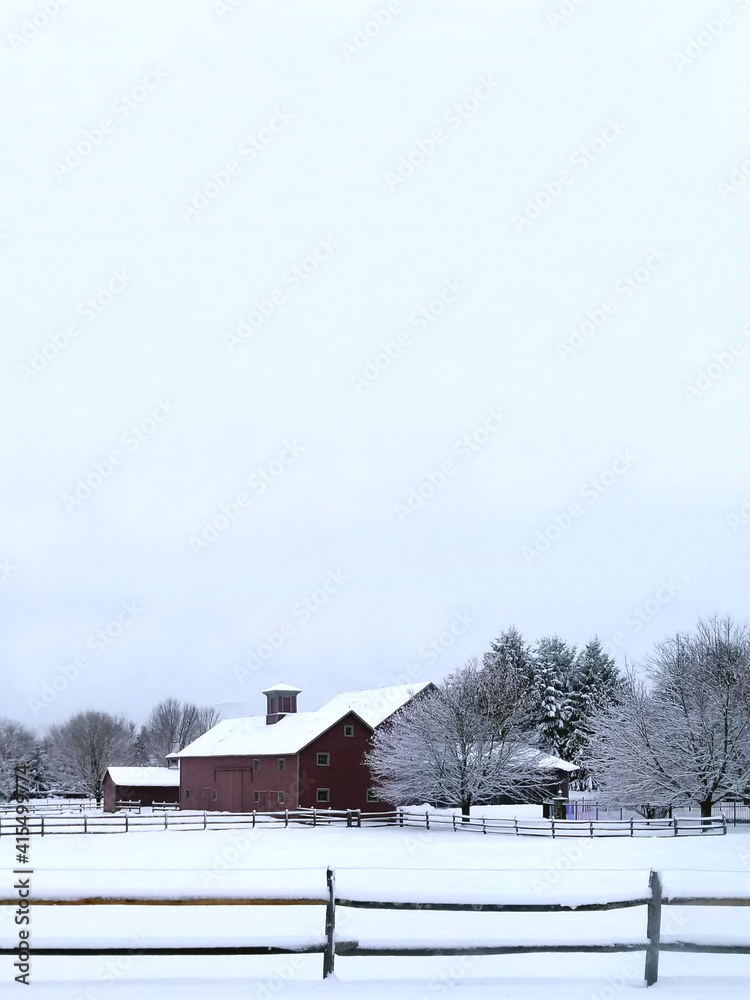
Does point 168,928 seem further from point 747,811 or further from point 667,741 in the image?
point 747,811

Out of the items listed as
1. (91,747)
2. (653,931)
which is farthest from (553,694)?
(653,931)

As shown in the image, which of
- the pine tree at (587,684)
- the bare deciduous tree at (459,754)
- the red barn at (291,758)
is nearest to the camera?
the bare deciduous tree at (459,754)

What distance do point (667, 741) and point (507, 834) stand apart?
26.4 feet

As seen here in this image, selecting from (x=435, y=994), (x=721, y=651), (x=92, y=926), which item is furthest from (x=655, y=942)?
(x=721, y=651)

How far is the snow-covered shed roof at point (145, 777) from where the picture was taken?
6812 cm

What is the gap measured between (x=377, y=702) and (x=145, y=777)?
2158 centimetres

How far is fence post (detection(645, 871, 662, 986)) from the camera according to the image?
1042 centimetres

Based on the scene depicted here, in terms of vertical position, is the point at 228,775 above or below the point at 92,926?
below

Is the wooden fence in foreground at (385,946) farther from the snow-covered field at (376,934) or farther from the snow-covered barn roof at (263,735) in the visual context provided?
the snow-covered barn roof at (263,735)

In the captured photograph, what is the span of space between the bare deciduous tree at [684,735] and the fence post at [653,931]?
31.3 m

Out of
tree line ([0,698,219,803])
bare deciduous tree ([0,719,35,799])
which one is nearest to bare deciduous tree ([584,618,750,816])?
bare deciduous tree ([0,719,35,799])

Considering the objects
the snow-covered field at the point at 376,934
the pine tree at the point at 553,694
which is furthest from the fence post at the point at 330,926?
the pine tree at the point at 553,694

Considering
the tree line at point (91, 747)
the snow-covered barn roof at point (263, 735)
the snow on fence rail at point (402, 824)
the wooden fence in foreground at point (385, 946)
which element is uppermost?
the wooden fence in foreground at point (385, 946)

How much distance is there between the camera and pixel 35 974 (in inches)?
429
